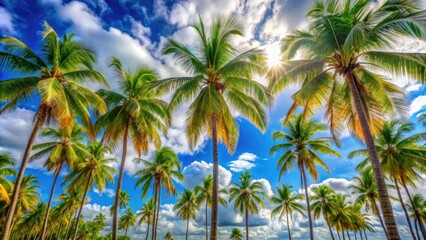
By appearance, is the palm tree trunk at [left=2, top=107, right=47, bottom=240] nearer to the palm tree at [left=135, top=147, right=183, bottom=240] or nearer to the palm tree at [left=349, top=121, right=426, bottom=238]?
the palm tree at [left=135, top=147, right=183, bottom=240]

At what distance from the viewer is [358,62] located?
9086 millimetres

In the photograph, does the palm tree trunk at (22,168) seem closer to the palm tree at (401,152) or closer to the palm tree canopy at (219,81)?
the palm tree canopy at (219,81)

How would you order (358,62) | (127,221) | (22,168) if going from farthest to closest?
(127,221)
(22,168)
(358,62)

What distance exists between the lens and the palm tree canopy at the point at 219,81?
11.2m

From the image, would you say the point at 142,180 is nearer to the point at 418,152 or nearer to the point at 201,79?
the point at 201,79

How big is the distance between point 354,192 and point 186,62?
30425 mm

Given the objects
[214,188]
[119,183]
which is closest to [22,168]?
[119,183]

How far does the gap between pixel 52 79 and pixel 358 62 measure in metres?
13.0

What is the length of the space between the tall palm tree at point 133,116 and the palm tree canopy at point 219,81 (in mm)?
2748

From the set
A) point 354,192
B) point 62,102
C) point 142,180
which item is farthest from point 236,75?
point 354,192

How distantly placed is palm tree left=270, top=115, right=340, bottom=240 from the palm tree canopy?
10249 millimetres

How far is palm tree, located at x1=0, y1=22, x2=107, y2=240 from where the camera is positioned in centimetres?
1083

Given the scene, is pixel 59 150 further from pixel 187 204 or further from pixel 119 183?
pixel 187 204

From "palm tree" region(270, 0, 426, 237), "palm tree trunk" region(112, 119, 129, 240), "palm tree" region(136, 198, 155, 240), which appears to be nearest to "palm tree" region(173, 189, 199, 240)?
"palm tree" region(136, 198, 155, 240)
